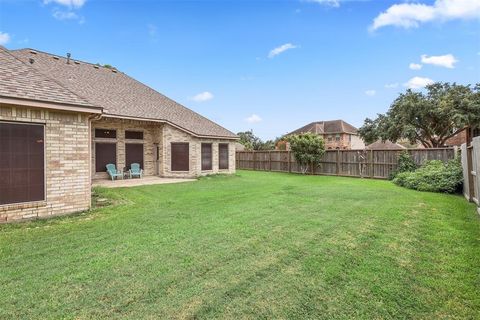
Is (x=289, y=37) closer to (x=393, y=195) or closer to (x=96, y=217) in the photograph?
(x=393, y=195)

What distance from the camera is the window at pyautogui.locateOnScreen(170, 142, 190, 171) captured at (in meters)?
15.8

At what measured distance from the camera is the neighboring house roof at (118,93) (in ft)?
47.5

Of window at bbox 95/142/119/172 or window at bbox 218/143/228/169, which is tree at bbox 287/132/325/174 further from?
window at bbox 95/142/119/172

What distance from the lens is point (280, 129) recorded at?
52938mm

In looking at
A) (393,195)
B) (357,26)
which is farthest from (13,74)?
(357,26)

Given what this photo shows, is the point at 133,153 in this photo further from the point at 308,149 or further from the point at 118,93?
the point at 308,149

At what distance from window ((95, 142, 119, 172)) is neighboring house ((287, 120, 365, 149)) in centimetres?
3726

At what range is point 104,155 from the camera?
14.4 m

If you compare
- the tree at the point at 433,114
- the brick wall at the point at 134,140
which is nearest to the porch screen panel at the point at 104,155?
the brick wall at the point at 134,140

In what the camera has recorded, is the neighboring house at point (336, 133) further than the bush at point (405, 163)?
Yes

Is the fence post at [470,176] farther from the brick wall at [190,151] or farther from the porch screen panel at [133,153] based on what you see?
the porch screen panel at [133,153]

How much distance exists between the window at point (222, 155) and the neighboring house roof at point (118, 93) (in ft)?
2.26

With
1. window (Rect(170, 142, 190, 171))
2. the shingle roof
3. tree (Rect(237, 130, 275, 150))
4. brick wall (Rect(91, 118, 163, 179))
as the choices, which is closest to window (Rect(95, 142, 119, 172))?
brick wall (Rect(91, 118, 163, 179))

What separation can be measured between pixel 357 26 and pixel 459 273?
1241 cm
